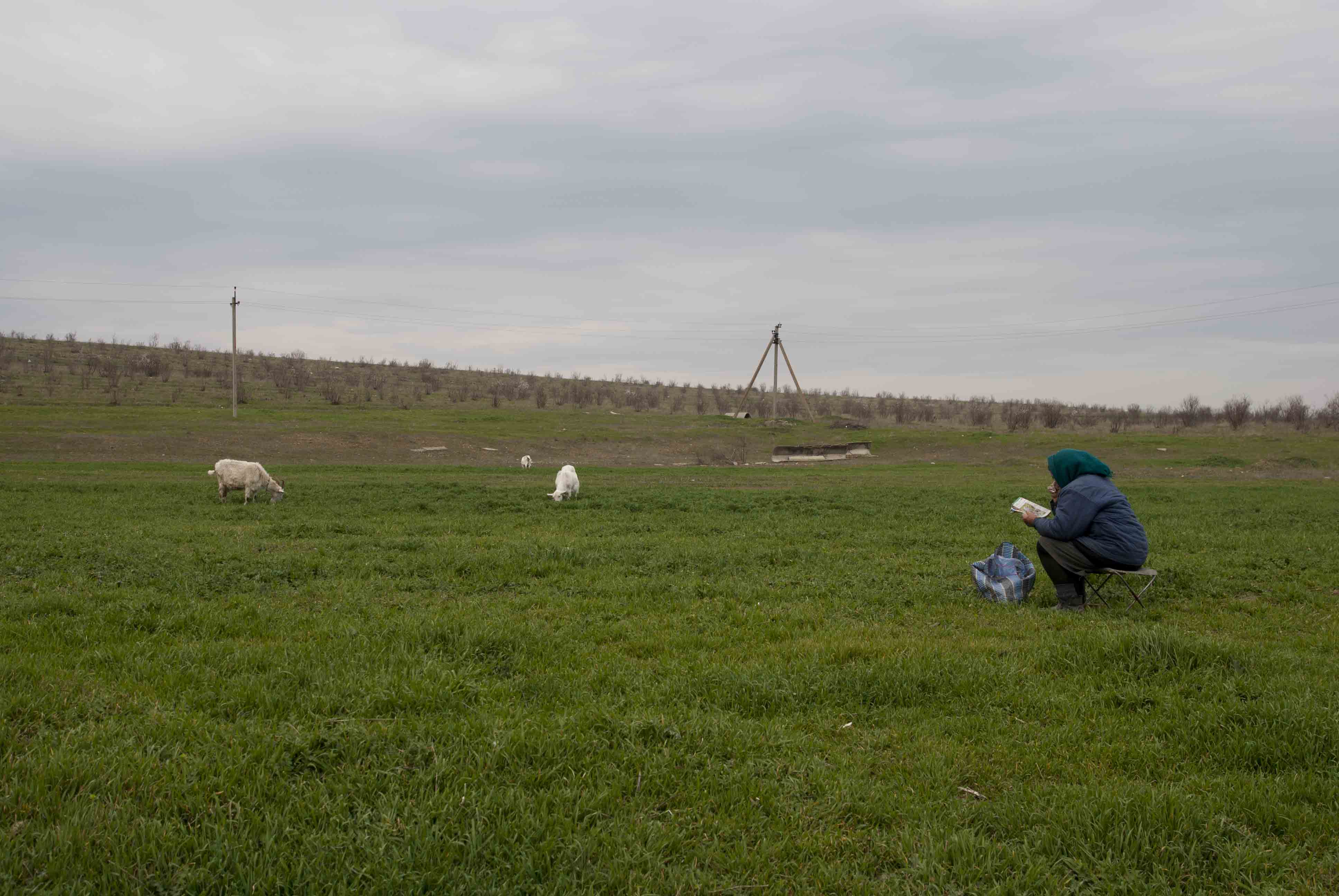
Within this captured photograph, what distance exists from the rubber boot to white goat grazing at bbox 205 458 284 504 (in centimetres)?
1529

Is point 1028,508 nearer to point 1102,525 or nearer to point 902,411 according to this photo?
point 1102,525

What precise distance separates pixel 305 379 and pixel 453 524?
6358cm

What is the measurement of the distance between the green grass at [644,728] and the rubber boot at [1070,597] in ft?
0.82

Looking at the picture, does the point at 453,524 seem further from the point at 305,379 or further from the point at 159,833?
the point at 305,379

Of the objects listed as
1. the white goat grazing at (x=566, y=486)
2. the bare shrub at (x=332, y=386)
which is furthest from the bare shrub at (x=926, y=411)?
the white goat grazing at (x=566, y=486)

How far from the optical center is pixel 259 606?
7.37 m

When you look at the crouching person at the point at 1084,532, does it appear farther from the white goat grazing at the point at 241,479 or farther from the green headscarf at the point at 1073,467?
the white goat grazing at the point at 241,479

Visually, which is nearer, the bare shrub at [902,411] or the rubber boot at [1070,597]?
the rubber boot at [1070,597]

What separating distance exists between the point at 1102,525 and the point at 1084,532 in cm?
18

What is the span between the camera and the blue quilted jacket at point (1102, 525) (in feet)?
25.8

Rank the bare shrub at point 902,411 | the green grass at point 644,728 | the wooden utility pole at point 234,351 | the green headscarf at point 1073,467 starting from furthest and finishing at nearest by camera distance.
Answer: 1. the bare shrub at point 902,411
2. the wooden utility pole at point 234,351
3. the green headscarf at point 1073,467
4. the green grass at point 644,728

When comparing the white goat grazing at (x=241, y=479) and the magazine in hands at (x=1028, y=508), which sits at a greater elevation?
the magazine in hands at (x=1028, y=508)

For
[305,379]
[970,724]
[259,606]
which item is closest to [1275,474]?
[970,724]

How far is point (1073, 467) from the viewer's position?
27.6ft
